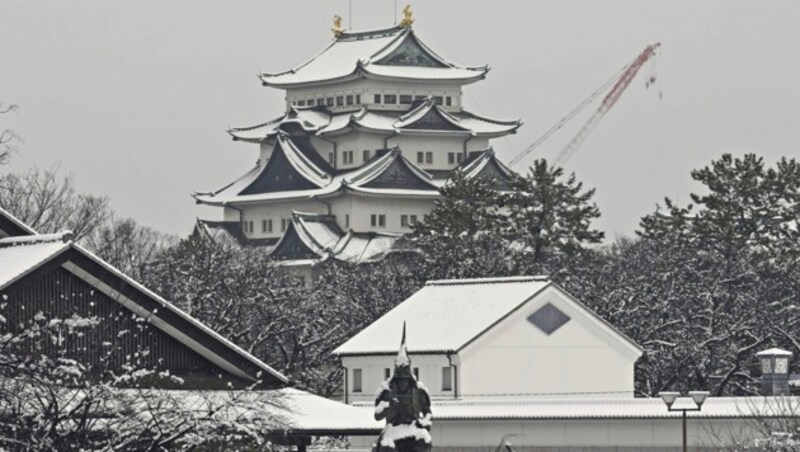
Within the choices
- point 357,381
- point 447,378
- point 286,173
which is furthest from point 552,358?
point 286,173

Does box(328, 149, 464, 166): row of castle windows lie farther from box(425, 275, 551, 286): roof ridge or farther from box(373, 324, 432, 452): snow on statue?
box(373, 324, 432, 452): snow on statue

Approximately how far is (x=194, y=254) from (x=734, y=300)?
2005 centimetres

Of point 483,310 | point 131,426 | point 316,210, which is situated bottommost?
point 131,426

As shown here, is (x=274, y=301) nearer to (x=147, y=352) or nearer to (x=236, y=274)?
(x=236, y=274)

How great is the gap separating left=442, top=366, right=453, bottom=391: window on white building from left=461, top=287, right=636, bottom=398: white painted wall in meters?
0.53

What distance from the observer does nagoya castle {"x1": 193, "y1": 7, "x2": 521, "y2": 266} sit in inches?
4621

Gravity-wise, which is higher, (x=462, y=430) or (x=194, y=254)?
(x=194, y=254)

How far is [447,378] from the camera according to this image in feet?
204

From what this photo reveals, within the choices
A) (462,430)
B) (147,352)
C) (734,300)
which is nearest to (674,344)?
(734,300)

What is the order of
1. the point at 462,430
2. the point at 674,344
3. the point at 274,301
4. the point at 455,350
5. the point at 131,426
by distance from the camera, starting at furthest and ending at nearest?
the point at 274,301, the point at 674,344, the point at 455,350, the point at 462,430, the point at 131,426

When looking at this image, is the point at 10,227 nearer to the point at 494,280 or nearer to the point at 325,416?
the point at 325,416

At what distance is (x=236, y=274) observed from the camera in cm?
8000

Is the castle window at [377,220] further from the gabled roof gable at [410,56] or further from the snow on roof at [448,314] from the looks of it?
the snow on roof at [448,314]

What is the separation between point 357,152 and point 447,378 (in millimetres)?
61693
